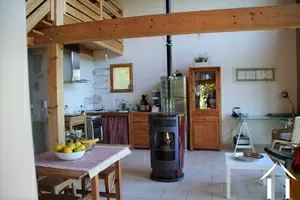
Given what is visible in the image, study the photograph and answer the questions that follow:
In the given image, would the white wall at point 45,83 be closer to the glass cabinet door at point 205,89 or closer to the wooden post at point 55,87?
the wooden post at point 55,87

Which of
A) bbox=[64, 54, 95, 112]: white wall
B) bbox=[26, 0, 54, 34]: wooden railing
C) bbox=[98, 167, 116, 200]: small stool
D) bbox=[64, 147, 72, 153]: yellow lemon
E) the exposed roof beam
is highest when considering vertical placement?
bbox=[26, 0, 54, 34]: wooden railing

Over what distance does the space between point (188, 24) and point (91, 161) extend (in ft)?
6.84

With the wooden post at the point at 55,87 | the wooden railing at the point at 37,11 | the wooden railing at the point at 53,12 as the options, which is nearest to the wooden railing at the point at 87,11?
the wooden railing at the point at 53,12

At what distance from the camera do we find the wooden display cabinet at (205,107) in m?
5.72

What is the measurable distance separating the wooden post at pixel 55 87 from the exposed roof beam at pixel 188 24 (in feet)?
0.58

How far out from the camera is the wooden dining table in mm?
1993

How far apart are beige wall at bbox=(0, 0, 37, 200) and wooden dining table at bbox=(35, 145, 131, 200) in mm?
1378

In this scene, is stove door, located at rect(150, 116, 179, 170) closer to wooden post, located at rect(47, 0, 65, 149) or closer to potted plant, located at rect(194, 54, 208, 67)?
wooden post, located at rect(47, 0, 65, 149)

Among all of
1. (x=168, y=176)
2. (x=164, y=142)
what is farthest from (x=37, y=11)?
(x=168, y=176)

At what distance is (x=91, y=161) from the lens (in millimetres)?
2225

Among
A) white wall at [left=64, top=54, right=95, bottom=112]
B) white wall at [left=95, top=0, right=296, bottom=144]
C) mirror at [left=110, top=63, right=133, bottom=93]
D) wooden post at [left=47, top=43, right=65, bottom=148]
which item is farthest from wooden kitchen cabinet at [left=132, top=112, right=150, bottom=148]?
wooden post at [left=47, top=43, right=65, bottom=148]

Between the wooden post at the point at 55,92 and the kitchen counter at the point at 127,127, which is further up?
the wooden post at the point at 55,92

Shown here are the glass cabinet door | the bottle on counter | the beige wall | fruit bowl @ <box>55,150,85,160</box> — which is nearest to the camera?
the beige wall

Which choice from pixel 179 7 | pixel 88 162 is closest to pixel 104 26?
pixel 88 162
